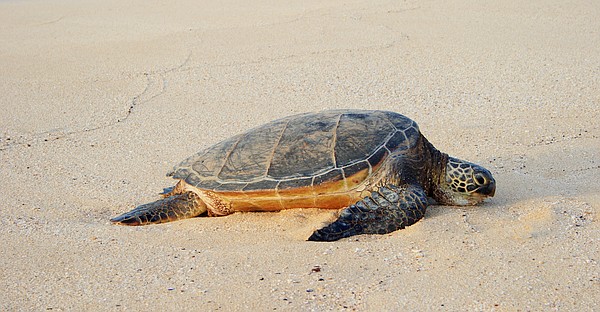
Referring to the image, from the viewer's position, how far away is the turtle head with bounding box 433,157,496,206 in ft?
15.6

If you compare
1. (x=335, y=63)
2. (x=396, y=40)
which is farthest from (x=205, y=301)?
(x=396, y=40)

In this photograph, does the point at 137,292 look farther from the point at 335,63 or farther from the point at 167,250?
the point at 335,63

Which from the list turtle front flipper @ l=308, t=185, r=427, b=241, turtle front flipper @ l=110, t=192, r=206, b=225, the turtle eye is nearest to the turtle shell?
turtle front flipper @ l=110, t=192, r=206, b=225

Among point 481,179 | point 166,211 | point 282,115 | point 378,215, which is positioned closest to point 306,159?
point 378,215

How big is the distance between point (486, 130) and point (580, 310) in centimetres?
377

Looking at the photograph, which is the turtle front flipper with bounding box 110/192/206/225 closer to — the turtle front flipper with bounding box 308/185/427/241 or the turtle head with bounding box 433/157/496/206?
the turtle front flipper with bounding box 308/185/427/241

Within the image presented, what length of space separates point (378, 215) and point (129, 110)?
4.43 meters

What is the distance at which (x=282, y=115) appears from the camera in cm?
754

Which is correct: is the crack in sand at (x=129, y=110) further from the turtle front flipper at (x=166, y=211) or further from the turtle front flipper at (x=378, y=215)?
the turtle front flipper at (x=378, y=215)

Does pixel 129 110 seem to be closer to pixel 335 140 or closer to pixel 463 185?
pixel 335 140

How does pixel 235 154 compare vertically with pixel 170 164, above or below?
above

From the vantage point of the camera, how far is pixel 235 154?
201 inches

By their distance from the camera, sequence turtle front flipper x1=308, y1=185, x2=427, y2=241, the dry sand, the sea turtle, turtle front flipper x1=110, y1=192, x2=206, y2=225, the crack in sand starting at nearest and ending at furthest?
the dry sand → turtle front flipper x1=308, y1=185, x2=427, y2=241 → the sea turtle → turtle front flipper x1=110, y1=192, x2=206, y2=225 → the crack in sand

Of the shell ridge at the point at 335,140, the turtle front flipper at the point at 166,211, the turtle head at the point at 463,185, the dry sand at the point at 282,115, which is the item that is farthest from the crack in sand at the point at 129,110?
the turtle head at the point at 463,185
